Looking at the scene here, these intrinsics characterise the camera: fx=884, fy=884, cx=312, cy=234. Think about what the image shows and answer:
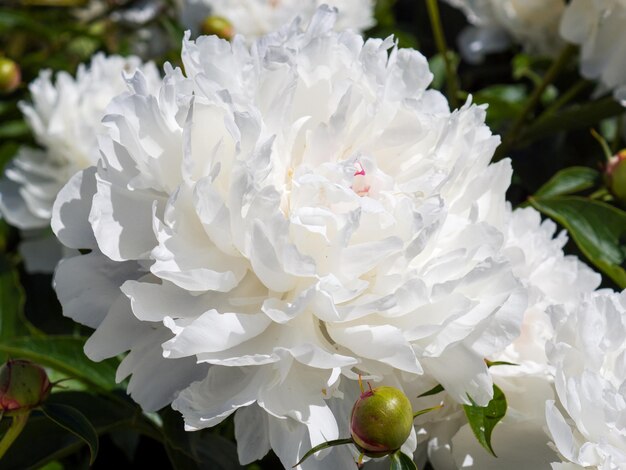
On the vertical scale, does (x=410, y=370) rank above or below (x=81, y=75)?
above

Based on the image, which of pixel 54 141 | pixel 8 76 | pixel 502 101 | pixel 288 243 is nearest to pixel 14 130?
pixel 8 76

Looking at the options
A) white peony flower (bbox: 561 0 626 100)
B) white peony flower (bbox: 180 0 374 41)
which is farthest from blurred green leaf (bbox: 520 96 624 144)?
white peony flower (bbox: 180 0 374 41)

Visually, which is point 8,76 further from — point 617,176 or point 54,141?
point 617,176

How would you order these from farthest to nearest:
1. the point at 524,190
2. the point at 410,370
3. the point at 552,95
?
the point at 552,95
the point at 524,190
the point at 410,370

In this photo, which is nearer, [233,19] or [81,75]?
[81,75]

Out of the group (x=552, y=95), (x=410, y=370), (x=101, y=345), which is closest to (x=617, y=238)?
(x=410, y=370)

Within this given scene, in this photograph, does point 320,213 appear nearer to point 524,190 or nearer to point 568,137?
point 524,190

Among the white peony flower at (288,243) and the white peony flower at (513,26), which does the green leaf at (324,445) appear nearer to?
the white peony flower at (288,243)
